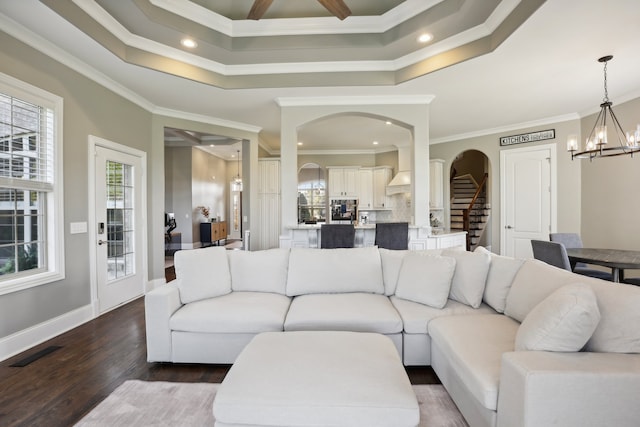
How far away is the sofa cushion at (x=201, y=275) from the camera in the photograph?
8.57 ft

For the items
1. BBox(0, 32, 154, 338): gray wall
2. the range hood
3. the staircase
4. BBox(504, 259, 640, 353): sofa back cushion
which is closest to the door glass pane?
BBox(0, 32, 154, 338): gray wall

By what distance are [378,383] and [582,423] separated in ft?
2.67

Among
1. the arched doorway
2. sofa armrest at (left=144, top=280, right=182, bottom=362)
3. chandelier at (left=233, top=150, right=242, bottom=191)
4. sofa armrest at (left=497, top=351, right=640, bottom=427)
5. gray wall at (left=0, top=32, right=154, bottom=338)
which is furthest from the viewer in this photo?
chandelier at (left=233, top=150, right=242, bottom=191)

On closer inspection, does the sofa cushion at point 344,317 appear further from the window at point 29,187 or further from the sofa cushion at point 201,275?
the window at point 29,187

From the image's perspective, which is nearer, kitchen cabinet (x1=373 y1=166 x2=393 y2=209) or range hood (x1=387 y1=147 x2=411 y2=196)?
range hood (x1=387 y1=147 x2=411 y2=196)

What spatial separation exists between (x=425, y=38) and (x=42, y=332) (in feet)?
16.0

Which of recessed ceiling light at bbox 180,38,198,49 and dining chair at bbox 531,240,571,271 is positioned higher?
recessed ceiling light at bbox 180,38,198,49

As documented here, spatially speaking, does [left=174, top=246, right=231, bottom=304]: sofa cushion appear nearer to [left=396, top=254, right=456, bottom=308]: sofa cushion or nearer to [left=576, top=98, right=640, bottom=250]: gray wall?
[left=396, top=254, right=456, bottom=308]: sofa cushion

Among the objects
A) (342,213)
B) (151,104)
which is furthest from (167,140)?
(342,213)

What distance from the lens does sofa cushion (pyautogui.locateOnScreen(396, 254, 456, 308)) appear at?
97.6 inches

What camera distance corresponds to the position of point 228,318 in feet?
7.64

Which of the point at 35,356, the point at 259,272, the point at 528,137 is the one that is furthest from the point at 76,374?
the point at 528,137

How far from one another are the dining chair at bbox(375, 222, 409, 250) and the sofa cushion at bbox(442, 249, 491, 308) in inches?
60.1

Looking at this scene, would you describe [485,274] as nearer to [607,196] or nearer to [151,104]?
[607,196]
